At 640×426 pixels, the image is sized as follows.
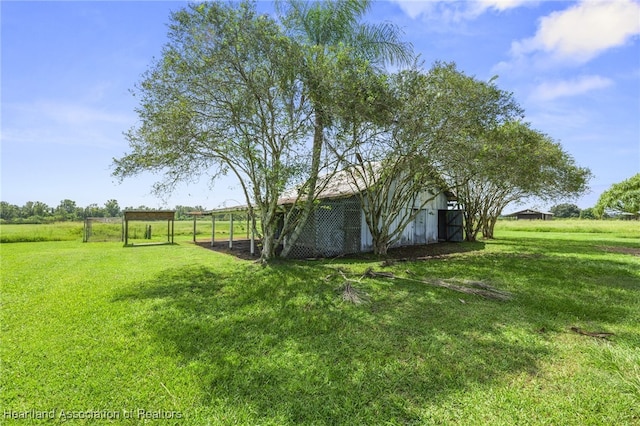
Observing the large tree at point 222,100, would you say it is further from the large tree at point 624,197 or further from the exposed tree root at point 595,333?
the large tree at point 624,197

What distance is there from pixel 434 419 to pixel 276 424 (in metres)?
1.20

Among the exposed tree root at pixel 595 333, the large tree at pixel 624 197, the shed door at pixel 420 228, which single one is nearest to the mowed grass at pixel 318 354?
the exposed tree root at pixel 595 333

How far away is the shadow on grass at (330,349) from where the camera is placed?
100 inches

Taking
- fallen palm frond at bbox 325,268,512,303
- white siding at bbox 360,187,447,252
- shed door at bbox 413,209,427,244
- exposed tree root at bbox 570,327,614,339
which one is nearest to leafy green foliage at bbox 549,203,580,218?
white siding at bbox 360,187,447,252

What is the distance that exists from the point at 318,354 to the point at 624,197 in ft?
110

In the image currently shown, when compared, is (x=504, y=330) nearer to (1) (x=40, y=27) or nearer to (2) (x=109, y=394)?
(2) (x=109, y=394)

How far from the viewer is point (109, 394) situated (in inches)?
103

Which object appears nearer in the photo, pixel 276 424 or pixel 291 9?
pixel 276 424

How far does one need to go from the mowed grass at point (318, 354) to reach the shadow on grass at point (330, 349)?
0.02 m

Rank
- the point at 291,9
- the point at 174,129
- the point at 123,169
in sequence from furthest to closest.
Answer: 1. the point at 291,9
2. the point at 123,169
3. the point at 174,129

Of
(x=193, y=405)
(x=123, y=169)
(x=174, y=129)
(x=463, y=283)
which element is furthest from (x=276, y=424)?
(x=123, y=169)

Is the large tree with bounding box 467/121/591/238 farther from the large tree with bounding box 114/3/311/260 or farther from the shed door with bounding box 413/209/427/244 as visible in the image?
the large tree with bounding box 114/3/311/260

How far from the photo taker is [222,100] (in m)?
7.45

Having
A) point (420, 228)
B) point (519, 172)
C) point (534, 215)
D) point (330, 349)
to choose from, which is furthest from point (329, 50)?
point (534, 215)
